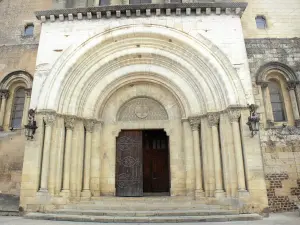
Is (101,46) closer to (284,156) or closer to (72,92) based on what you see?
(72,92)

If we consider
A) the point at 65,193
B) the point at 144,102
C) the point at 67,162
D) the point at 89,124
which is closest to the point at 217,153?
the point at 144,102

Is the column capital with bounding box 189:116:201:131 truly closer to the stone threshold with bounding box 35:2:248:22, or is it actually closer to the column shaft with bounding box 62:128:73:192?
the stone threshold with bounding box 35:2:248:22

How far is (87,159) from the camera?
9727 mm

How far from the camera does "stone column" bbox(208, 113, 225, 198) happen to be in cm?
873

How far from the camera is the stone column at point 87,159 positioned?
938cm

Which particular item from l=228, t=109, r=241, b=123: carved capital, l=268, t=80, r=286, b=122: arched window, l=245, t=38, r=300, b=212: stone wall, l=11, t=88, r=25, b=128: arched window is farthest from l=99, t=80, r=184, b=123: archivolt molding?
l=268, t=80, r=286, b=122: arched window

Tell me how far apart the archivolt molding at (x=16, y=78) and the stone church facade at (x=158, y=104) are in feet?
0.13

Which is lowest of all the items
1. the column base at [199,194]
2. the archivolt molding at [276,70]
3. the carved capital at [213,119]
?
the column base at [199,194]

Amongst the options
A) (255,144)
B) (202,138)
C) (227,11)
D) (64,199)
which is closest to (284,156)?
(255,144)

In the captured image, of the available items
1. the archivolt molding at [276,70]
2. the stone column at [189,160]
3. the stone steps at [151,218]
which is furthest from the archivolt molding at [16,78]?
the archivolt molding at [276,70]

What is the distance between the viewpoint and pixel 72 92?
9.84m

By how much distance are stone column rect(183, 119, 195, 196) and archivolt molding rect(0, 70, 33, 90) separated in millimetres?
6262

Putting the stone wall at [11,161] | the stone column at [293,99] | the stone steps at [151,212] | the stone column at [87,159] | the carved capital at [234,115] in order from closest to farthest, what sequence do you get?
1. the stone steps at [151,212]
2. the carved capital at [234,115]
3. the stone column at [87,159]
4. the stone wall at [11,161]
5. the stone column at [293,99]

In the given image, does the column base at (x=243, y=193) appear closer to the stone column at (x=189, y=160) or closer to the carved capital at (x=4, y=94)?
the stone column at (x=189, y=160)
